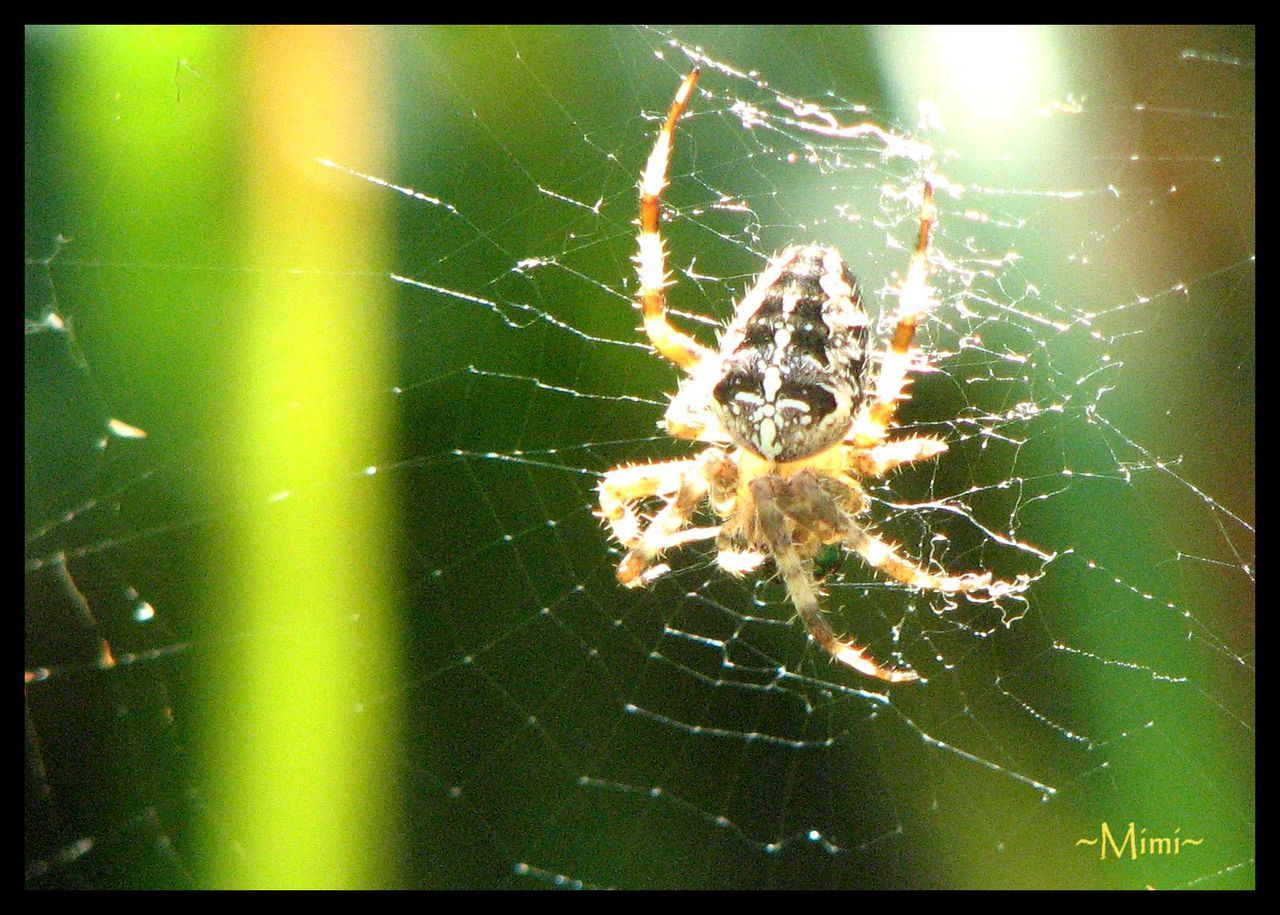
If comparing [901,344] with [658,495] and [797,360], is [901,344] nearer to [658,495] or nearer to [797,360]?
[797,360]

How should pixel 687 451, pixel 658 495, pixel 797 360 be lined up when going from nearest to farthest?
1. pixel 797 360
2. pixel 658 495
3. pixel 687 451

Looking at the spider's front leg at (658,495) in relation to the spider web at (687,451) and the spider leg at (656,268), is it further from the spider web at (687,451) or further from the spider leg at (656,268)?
the spider leg at (656,268)

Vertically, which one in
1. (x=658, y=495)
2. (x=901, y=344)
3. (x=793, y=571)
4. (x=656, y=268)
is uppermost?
(x=656, y=268)

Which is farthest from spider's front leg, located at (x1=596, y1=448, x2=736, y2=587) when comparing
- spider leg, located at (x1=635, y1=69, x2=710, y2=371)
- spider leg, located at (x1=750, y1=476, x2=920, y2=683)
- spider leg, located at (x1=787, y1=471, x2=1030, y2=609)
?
spider leg, located at (x1=635, y1=69, x2=710, y2=371)

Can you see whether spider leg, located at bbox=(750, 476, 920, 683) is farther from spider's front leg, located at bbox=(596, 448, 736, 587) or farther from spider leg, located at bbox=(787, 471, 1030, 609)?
spider's front leg, located at bbox=(596, 448, 736, 587)

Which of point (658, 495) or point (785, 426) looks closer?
point (785, 426)

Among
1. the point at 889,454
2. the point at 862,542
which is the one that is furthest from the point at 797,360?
the point at 862,542
